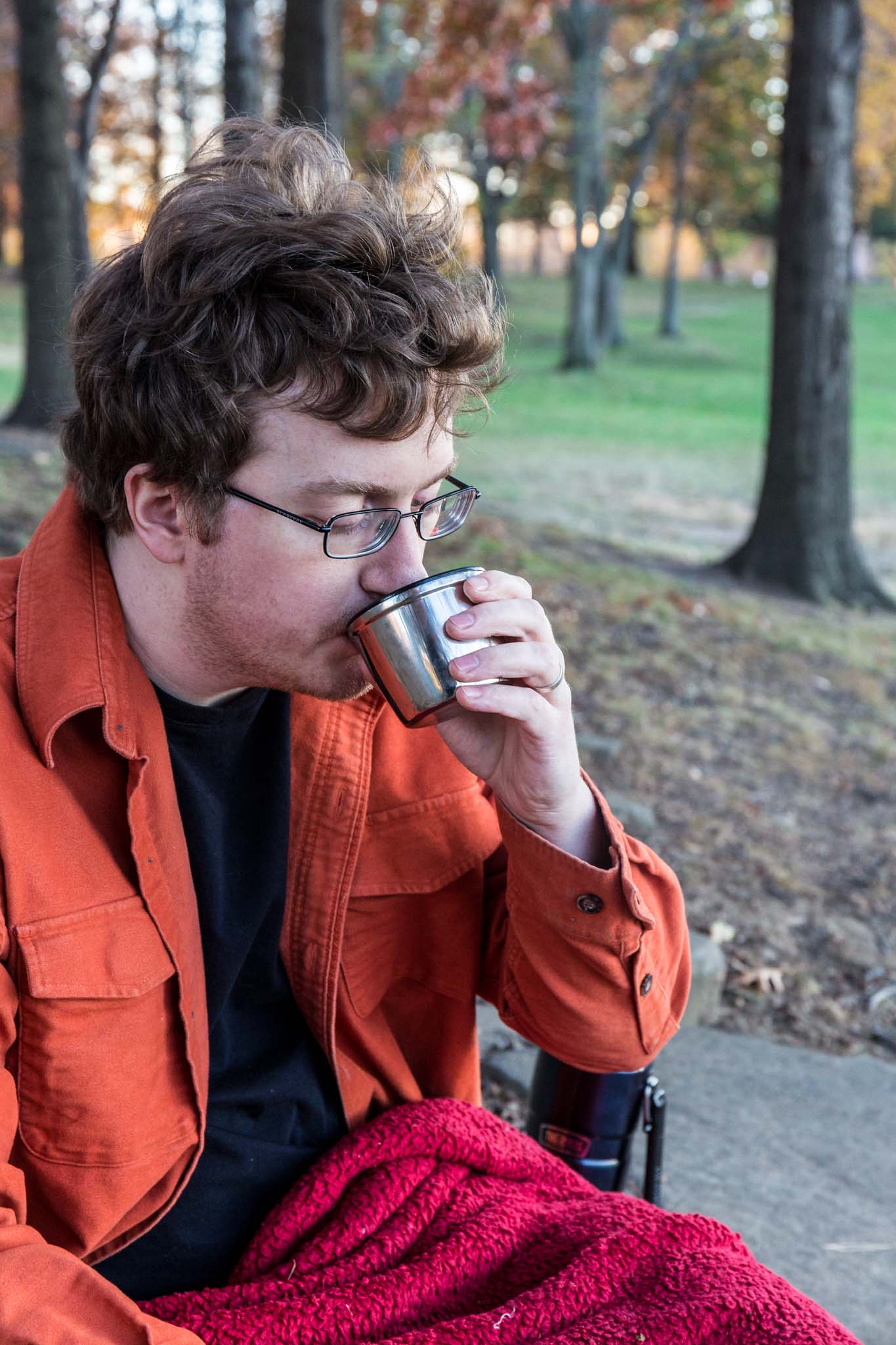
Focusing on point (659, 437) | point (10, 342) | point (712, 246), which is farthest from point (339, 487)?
point (712, 246)

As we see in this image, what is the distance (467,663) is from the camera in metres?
1.96

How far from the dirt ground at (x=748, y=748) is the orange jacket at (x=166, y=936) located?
216 cm

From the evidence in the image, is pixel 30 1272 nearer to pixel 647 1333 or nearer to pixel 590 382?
pixel 647 1333

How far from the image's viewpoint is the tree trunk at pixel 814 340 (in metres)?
8.17

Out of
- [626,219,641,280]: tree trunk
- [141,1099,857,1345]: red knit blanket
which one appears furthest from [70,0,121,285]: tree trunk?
[626,219,641,280]: tree trunk

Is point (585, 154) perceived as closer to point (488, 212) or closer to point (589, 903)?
point (488, 212)

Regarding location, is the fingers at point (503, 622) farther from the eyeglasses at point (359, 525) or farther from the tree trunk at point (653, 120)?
the tree trunk at point (653, 120)

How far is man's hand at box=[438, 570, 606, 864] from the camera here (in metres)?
1.97

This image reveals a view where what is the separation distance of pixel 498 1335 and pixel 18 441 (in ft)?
32.0

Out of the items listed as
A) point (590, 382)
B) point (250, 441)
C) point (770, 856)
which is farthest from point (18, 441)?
point (590, 382)

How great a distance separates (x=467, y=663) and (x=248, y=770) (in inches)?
18.0

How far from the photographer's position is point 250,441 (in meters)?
1.95

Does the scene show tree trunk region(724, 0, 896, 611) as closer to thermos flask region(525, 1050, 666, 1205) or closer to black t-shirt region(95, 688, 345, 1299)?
thermos flask region(525, 1050, 666, 1205)

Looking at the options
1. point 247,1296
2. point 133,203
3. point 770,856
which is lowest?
point 770,856
